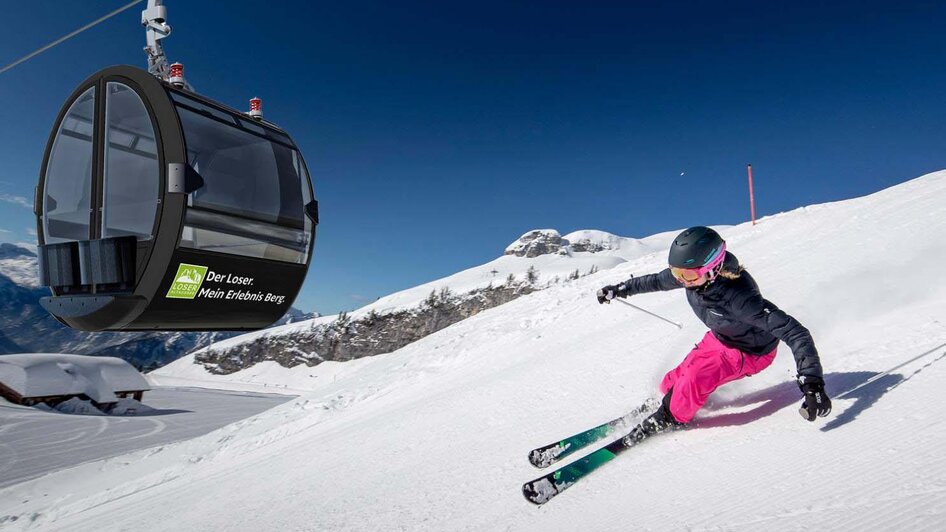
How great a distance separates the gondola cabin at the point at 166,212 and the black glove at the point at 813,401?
3.14 m

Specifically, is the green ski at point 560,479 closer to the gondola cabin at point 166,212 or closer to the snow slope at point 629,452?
the snow slope at point 629,452

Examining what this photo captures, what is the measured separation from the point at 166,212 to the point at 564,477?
2.68m

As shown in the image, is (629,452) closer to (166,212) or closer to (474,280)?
(166,212)

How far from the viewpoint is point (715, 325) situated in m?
3.20

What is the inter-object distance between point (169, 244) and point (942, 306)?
19.1 ft

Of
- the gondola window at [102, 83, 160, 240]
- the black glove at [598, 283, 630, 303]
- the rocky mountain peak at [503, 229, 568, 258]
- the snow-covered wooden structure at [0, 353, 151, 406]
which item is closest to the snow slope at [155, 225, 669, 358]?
the rocky mountain peak at [503, 229, 568, 258]

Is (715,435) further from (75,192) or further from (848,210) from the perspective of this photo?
(848,210)

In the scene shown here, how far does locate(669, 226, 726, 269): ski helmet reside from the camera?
3.01 meters

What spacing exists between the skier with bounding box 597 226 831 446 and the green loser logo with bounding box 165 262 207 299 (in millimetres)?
2789

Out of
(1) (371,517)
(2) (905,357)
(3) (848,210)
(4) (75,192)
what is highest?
(4) (75,192)

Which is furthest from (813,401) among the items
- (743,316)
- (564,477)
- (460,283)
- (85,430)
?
(460,283)

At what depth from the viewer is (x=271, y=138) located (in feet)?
11.2

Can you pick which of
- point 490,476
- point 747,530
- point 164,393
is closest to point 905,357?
point 747,530

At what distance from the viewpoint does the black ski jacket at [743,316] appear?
2.86m
